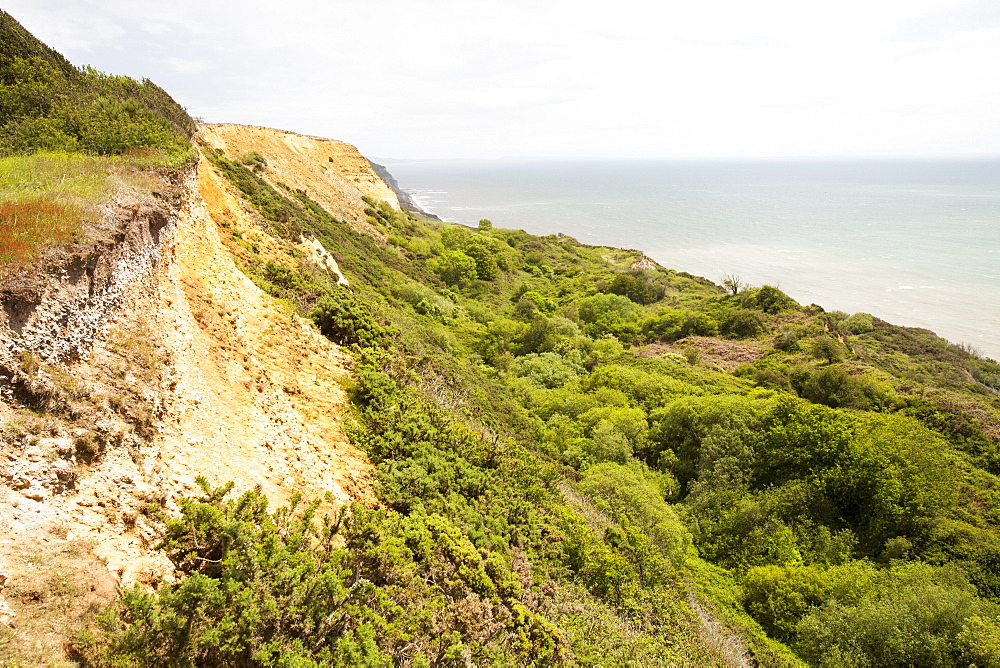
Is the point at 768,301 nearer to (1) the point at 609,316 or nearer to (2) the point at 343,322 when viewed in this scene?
(1) the point at 609,316

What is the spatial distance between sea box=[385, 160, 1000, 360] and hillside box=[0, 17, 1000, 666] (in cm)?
4140

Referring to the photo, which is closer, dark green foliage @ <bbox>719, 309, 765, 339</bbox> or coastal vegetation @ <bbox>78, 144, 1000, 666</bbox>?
coastal vegetation @ <bbox>78, 144, 1000, 666</bbox>

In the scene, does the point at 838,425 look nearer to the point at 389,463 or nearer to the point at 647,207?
the point at 389,463

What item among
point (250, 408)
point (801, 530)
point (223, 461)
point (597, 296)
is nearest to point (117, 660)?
point (223, 461)

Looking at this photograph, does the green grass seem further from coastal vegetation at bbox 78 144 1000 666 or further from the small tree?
the small tree

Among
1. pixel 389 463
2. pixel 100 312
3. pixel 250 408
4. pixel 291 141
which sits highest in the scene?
pixel 291 141

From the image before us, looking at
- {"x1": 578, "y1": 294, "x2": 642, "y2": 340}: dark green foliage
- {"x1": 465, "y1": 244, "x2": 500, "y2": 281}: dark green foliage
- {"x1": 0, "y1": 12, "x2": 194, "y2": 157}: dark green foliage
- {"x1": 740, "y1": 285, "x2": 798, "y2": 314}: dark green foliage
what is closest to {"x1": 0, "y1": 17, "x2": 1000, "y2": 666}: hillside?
{"x1": 0, "y1": 12, "x2": 194, "y2": 157}: dark green foliage

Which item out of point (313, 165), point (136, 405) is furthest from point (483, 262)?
point (136, 405)

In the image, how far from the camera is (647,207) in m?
136

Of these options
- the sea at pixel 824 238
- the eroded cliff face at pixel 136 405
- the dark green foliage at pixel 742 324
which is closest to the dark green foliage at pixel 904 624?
the eroded cliff face at pixel 136 405

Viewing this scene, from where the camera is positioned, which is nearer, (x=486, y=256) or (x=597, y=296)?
(x=597, y=296)

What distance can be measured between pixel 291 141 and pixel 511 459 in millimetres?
36947

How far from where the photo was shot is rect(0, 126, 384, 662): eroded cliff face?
4676 millimetres

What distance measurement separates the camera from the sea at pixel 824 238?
54.6 metres
